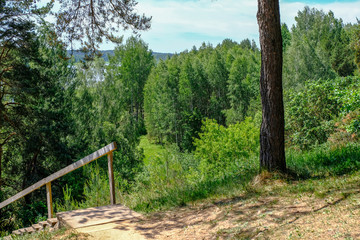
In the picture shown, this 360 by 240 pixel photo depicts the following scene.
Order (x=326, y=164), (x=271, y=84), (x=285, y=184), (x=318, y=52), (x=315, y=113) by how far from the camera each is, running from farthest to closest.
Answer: (x=318, y=52), (x=315, y=113), (x=326, y=164), (x=271, y=84), (x=285, y=184)

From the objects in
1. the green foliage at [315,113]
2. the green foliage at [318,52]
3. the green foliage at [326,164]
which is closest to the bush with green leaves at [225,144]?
the green foliage at [315,113]

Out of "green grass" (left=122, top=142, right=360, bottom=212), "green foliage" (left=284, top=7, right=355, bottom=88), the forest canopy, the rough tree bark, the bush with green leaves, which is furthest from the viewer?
"green foliage" (left=284, top=7, right=355, bottom=88)

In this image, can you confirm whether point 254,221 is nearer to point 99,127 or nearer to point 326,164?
point 326,164

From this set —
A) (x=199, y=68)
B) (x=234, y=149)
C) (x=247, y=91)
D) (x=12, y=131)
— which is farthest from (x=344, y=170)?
(x=199, y=68)

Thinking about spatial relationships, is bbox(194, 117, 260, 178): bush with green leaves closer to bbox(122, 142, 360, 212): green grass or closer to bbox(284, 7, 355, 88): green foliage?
bbox(122, 142, 360, 212): green grass

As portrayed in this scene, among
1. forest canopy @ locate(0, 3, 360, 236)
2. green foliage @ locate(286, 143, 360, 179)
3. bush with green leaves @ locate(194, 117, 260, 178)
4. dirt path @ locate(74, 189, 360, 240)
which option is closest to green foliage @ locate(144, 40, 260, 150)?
forest canopy @ locate(0, 3, 360, 236)

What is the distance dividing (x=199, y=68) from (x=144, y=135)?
16276 mm

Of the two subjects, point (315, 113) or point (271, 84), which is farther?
point (315, 113)

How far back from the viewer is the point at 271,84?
5594 mm

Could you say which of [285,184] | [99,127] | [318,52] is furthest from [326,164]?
[318,52]

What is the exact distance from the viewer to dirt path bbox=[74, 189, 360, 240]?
345cm

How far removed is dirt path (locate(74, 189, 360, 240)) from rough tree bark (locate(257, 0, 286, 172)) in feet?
3.65

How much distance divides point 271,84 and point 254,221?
8.34ft

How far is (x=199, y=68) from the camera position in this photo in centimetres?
5241
